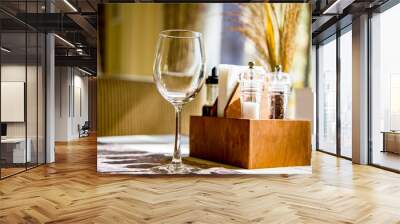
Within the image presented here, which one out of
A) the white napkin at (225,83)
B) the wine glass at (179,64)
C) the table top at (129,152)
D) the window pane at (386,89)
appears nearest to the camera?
the wine glass at (179,64)

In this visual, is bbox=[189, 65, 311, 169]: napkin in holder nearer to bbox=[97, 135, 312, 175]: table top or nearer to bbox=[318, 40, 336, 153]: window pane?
bbox=[97, 135, 312, 175]: table top

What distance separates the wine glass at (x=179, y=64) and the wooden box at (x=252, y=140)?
0.51m

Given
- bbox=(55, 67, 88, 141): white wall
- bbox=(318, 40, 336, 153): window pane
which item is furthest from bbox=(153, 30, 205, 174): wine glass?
bbox=(55, 67, 88, 141): white wall

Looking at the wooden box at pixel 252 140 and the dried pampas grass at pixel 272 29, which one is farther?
the dried pampas grass at pixel 272 29

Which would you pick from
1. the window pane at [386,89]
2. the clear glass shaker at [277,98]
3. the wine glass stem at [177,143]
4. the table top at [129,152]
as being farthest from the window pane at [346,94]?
the wine glass stem at [177,143]

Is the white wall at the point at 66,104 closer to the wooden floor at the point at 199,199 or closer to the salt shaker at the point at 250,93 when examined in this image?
the wooden floor at the point at 199,199

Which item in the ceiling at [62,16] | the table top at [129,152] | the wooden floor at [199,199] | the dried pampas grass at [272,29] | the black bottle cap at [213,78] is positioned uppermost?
the ceiling at [62,16]

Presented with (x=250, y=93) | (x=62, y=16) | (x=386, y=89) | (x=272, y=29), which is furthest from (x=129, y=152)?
(x=386, y=89)

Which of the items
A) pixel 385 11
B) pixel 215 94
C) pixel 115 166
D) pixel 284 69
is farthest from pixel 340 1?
pixel 215 94

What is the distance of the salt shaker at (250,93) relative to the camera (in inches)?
58.1

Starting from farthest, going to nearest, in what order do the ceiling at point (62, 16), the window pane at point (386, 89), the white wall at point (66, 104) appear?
the white wall at point (66, 104)
the window pane at point (386, 89)
the ceiling at point (62, 16)

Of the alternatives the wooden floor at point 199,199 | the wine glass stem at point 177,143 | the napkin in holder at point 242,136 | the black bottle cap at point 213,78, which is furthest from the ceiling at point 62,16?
the wine glass stem at point 177,143

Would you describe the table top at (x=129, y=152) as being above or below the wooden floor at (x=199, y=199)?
above

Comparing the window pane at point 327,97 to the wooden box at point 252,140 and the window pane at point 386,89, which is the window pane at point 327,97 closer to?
the window pane at point 386,89
